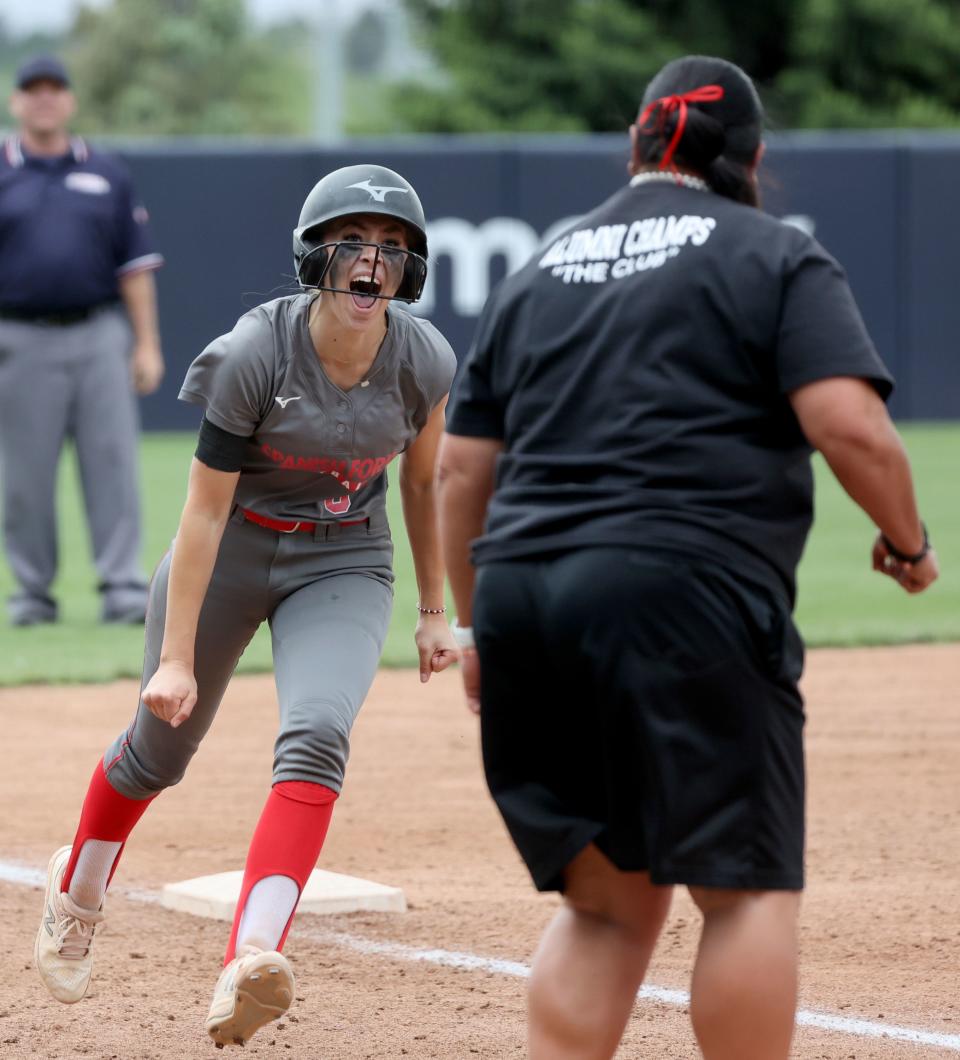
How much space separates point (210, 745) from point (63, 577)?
4.30m

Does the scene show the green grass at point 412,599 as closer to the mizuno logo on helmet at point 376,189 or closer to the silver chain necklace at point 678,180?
the mizuno logo on helmet at point 376,189

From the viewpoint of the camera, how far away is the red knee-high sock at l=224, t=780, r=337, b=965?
3.59 metres

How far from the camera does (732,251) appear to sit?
2791 millimetres

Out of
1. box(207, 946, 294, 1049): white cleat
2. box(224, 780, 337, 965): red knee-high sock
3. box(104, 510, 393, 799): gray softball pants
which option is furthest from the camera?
box(104, 510, 393, 799): gray softball pants

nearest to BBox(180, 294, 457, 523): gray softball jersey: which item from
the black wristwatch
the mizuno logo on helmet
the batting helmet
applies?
the batting helmet

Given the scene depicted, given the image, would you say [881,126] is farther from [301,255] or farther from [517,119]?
[301,255]

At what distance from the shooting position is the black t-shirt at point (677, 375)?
2.76 metres

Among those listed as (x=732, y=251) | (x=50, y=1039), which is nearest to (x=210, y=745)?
(x=50, y=1039)

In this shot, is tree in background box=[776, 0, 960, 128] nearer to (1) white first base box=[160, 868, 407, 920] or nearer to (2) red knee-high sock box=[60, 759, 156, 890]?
(1) white first base box=[160, 868, 407, 920]

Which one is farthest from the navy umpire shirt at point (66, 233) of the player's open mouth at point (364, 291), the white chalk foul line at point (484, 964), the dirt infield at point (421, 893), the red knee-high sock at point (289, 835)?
the red knee-high sock at point (289, 835)

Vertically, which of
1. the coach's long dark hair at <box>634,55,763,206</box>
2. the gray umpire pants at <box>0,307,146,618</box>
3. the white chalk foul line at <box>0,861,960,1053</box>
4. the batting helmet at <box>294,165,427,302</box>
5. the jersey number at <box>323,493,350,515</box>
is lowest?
the gray umpire pants at <box>0,307,146,618</box>

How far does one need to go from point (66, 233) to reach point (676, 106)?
6.42 metres

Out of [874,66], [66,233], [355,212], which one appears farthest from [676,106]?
[874,66]

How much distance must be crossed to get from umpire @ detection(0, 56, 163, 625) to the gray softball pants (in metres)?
5.09
